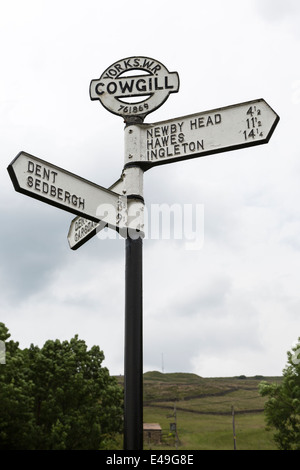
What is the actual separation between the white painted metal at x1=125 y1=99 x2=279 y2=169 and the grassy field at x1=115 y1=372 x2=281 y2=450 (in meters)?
64.3

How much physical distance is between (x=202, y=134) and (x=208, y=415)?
358 ft

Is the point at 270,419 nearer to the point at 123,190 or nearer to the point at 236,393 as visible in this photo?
the point at 123,190

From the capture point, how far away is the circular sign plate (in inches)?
191

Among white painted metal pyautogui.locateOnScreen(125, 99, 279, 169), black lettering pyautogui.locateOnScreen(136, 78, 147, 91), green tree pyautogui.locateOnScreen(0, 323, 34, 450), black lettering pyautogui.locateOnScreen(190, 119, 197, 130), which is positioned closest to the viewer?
white painted metal pyautogui.locateOnScreen(125, 99, 279, 169)

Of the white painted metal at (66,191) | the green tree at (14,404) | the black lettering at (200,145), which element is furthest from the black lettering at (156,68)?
the green tree at (14,404)

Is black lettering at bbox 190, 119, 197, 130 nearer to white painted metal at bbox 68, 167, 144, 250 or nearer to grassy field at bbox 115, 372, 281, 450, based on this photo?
white painted metal at bbox 68, 167, 144, 250

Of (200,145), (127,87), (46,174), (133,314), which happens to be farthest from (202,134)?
(133,314)

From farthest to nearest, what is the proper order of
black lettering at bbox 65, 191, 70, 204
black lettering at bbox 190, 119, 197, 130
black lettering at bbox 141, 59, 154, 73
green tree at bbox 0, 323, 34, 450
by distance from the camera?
green tree at bbox 0, 323, 34, 450, black lettering at bbox 141, 59, 154, 73, black lettering at bbox 190, 119, 197, 130, black lettering at bbox 65, 191, 70, 204

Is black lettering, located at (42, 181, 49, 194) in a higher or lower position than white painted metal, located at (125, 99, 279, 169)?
lower

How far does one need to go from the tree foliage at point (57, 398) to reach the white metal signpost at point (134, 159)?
85.2 ft

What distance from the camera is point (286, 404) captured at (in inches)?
1297

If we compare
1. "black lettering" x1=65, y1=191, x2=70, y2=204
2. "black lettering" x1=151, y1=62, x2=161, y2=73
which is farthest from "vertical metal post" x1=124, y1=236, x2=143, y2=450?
"black lettering" x1=151, y1=62, x2=161, y2=73

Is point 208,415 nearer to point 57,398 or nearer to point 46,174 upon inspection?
point 57,398

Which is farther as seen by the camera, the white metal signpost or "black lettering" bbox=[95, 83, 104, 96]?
"black lettering" bbox=[95, 83, 104, 96]
